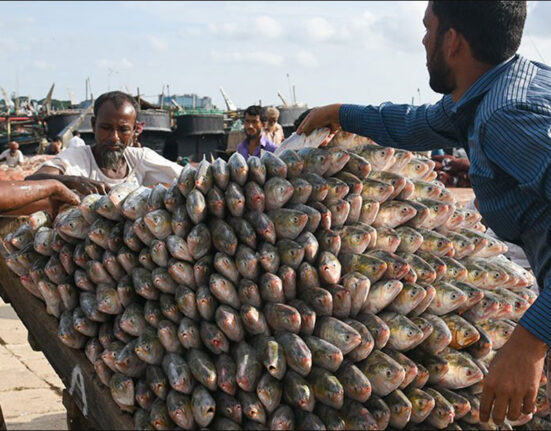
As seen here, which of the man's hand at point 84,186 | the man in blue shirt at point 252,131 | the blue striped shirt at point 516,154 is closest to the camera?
the blue striped shirt at point 516,154

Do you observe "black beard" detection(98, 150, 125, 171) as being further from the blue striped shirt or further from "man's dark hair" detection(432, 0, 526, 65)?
"man's dark hair" detection(432, 0, 526, 65)

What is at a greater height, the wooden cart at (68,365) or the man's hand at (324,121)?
the man's hand at (324,121)

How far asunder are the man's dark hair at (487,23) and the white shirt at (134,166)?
2.48 m

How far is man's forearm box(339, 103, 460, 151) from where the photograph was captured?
2410 mm

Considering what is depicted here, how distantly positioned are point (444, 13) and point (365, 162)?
2.18 feet

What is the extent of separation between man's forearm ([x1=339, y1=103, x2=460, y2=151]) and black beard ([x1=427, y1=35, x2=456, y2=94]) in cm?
45

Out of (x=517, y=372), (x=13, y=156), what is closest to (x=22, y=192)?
(x=517, y=372)

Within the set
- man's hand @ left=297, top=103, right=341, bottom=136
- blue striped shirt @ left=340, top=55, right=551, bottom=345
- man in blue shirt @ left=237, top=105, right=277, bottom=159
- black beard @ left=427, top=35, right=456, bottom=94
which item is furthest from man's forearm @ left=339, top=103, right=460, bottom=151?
man in blue shirt @ left=237, top=105, right=277, bottom=159

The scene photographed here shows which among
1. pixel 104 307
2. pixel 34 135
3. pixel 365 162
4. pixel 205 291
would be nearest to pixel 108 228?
pixel 104 307

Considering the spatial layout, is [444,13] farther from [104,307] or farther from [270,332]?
[104,307]

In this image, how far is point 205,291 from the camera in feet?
6.77

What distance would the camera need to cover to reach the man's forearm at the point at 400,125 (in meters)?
2.41

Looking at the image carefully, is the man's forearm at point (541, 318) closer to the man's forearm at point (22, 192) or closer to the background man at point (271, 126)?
the man's forearm at point (22, 192)

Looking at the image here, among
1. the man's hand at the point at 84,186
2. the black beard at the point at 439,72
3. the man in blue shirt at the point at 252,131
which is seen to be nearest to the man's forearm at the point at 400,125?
the black beard at the point at 439,72
